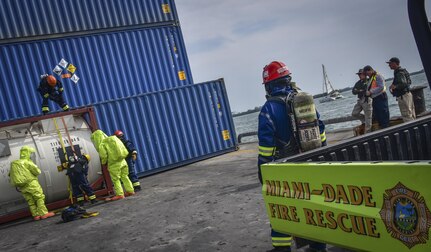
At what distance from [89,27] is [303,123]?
1081cm

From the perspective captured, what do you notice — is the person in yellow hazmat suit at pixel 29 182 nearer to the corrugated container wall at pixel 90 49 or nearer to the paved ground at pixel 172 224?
the paved ground at pixel 172 224

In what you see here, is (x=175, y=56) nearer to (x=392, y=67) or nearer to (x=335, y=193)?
(x=392, y=67)

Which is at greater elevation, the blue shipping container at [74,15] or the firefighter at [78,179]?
the blue shipping container at [74,15]

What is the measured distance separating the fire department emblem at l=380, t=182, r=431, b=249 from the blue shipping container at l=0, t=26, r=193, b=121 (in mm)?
11580

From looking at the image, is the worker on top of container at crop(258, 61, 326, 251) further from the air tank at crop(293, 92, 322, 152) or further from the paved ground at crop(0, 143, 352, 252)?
the paved ground at crop(0, 143, 352, 252)

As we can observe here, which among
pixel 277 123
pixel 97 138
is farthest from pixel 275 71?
pixel 97 138

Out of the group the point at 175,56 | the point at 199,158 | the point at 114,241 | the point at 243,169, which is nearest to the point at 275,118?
the point at 114,241

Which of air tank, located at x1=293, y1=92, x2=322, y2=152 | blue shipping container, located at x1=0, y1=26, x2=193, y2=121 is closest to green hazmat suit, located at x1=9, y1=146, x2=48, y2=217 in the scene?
blue shipping container, located at x1=0, y1=26, x2=193, y2=121

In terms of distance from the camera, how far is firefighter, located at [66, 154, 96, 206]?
8617mm

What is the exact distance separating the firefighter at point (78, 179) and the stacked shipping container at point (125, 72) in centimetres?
322

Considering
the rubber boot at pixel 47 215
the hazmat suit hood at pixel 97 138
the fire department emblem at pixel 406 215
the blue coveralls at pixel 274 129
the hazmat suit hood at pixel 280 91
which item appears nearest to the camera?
the fire department emblem at pixel 406 215

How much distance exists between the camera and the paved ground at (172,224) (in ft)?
15.9

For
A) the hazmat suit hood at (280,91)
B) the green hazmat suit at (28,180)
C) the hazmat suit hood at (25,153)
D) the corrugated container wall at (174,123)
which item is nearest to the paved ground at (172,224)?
the green hazmat suit at (28,180)

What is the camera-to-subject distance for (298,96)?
3.65 m
